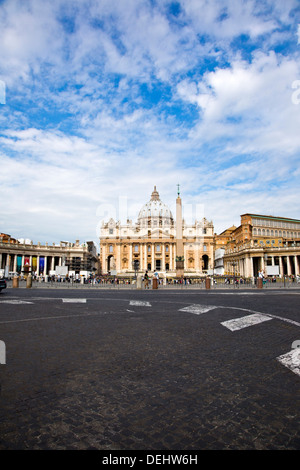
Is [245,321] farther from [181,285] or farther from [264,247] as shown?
[264,247]

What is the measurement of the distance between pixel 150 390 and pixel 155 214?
136418mm

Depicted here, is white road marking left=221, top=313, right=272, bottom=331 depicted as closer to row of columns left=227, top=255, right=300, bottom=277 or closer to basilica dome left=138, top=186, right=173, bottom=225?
row of columns left=227, top=255, right=300, bottom=277

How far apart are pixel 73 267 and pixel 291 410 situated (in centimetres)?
9809

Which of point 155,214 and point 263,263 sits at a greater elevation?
point 155,214

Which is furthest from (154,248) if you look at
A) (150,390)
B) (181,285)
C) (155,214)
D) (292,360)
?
(150,390)

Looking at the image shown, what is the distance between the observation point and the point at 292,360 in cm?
459

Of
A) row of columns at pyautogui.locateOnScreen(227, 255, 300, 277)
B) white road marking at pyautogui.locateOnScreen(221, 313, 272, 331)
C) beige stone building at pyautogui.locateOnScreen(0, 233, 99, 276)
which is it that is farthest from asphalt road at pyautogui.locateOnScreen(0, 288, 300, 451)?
row of columns at pyautogui.locateOnScreen(227, 255, 300, 277)

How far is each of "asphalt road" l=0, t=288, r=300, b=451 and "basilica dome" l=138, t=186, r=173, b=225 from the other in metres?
126

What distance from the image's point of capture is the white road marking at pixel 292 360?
4.25 m

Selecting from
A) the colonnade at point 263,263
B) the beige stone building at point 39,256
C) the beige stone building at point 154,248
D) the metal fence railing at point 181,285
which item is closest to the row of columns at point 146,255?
the beige stone building at point 154,248

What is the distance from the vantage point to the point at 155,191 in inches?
6127

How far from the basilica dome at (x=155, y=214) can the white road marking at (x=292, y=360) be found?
127 metres

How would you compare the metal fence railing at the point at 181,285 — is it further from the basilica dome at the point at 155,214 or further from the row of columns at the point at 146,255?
the basilica dome at the point at 155,214
